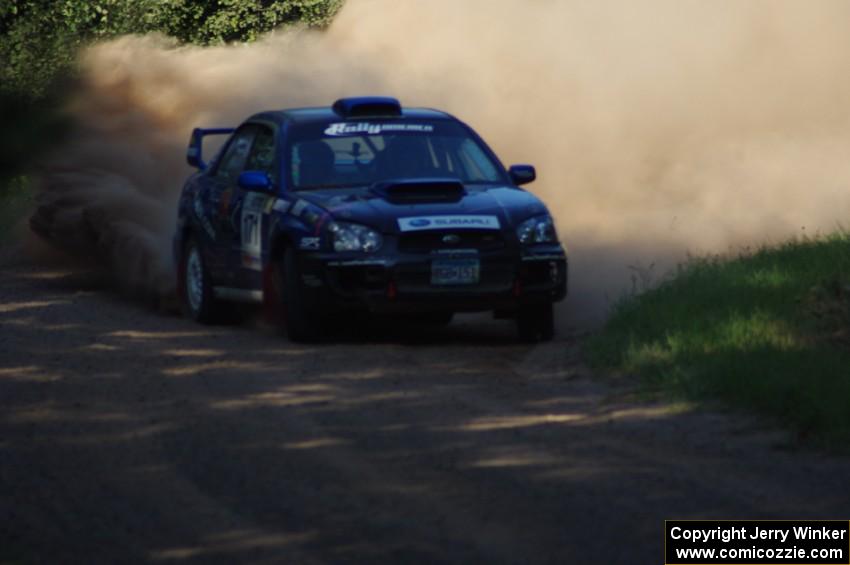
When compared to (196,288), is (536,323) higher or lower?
lower

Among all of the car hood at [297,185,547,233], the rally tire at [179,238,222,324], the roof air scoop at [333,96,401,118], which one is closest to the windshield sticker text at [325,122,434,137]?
the roof air scoop at [333,96,401,118]

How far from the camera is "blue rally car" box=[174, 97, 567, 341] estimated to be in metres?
11.6

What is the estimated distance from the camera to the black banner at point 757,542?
625 cm

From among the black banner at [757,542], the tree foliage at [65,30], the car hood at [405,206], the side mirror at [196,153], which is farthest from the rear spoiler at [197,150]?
the black banner at [757,542]

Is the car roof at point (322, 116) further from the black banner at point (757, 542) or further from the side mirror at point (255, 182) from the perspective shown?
the black banner at point (757, 542)

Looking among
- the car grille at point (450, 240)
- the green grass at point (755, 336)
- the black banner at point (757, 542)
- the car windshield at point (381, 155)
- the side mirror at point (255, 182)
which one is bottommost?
the black banner at point (757, 542)

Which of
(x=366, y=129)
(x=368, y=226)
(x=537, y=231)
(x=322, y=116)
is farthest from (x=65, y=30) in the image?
(x=537, y=231)

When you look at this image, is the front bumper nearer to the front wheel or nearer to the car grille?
the car grille

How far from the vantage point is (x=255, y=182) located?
40.6 feet

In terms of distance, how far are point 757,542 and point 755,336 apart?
154 inches

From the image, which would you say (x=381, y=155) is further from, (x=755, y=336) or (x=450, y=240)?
(x=755, y=336)

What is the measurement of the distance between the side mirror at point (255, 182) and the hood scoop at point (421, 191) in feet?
2.53

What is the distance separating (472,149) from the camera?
13086 mm

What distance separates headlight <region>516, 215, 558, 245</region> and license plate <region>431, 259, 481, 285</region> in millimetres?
410
